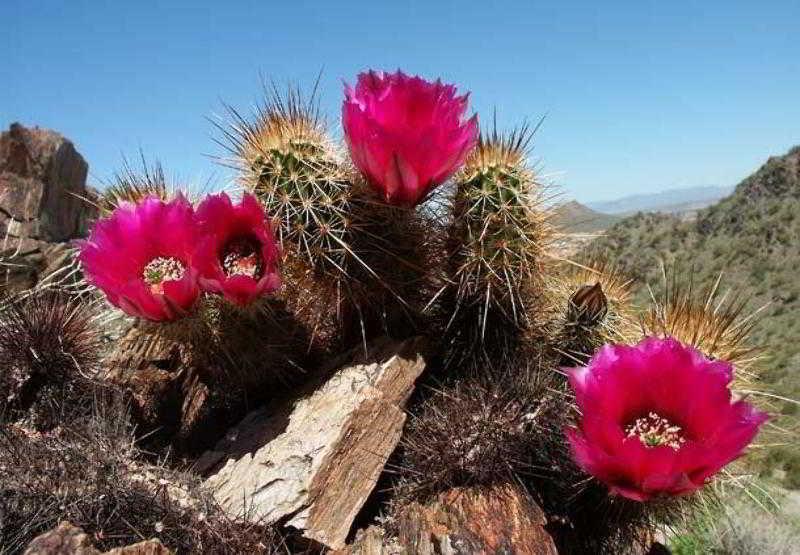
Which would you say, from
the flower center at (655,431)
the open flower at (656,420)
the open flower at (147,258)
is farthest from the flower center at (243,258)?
the flower center at (655,431)

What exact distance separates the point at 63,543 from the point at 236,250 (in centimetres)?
95

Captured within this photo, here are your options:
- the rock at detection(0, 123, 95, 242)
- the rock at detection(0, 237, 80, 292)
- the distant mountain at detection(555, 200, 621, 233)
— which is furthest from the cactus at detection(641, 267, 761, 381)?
the rock at detection(0, 123, 95, 242)

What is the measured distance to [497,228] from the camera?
2.28 m

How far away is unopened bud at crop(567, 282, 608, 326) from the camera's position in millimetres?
2305

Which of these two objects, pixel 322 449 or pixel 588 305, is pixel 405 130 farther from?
pixel 322 449

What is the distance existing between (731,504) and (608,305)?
2.14 meters

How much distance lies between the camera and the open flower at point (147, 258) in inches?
77.5

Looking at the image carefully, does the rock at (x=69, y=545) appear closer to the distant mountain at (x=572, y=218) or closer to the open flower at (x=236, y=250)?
the open flower at (x=236, y=250)

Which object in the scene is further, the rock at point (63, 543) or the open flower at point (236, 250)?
the open flower at point (236, 250)

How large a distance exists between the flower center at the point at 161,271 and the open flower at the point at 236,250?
128mm

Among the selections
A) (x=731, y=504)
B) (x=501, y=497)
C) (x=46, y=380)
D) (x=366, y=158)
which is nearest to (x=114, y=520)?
(x=46, y=380)

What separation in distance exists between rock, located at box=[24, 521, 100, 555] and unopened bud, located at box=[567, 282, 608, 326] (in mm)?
1572

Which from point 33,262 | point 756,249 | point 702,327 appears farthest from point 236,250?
point 756,249

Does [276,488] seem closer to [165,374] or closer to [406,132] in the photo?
[165,374]
